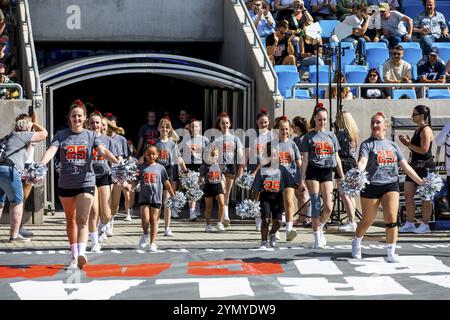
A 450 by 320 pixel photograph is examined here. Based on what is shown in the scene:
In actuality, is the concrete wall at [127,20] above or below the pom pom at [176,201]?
above

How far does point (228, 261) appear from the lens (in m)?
13.5

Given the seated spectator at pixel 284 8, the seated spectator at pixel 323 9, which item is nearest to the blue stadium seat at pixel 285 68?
the seated spectator at pixel 284 8

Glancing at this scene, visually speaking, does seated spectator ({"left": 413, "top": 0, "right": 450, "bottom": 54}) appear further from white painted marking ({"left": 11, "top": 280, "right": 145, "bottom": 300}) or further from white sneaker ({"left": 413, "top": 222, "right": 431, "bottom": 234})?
white painted marking ({"left": 11, "top": 280, "right": 145, "bottom": 300})

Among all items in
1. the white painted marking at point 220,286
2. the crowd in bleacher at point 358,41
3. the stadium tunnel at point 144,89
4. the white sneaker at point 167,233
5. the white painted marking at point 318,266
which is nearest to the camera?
→ the white painted marking at point 220,286

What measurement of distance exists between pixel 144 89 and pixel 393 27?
6.41 m

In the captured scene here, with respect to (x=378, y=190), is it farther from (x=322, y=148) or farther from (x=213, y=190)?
(x=213, y=190)

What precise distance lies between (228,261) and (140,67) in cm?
748

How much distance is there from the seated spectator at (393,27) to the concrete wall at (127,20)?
11.1 feet

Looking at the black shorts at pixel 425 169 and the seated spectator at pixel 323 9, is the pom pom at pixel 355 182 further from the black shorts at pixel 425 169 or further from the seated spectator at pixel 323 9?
the seated spectator at pixel 323 9

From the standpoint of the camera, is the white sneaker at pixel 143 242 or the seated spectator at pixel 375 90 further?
the seated spectator at pixel 375 90

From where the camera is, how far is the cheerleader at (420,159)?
16656 mm

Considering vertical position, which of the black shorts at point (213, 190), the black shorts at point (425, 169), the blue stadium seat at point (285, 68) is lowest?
the black shorts at point (213, 190)

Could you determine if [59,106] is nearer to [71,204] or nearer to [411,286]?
[71,204]

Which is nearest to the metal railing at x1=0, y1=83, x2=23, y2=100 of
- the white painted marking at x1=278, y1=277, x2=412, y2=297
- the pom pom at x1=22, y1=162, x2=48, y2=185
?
the pom pom at x1=22, y1=162, x2=48, y2=185
